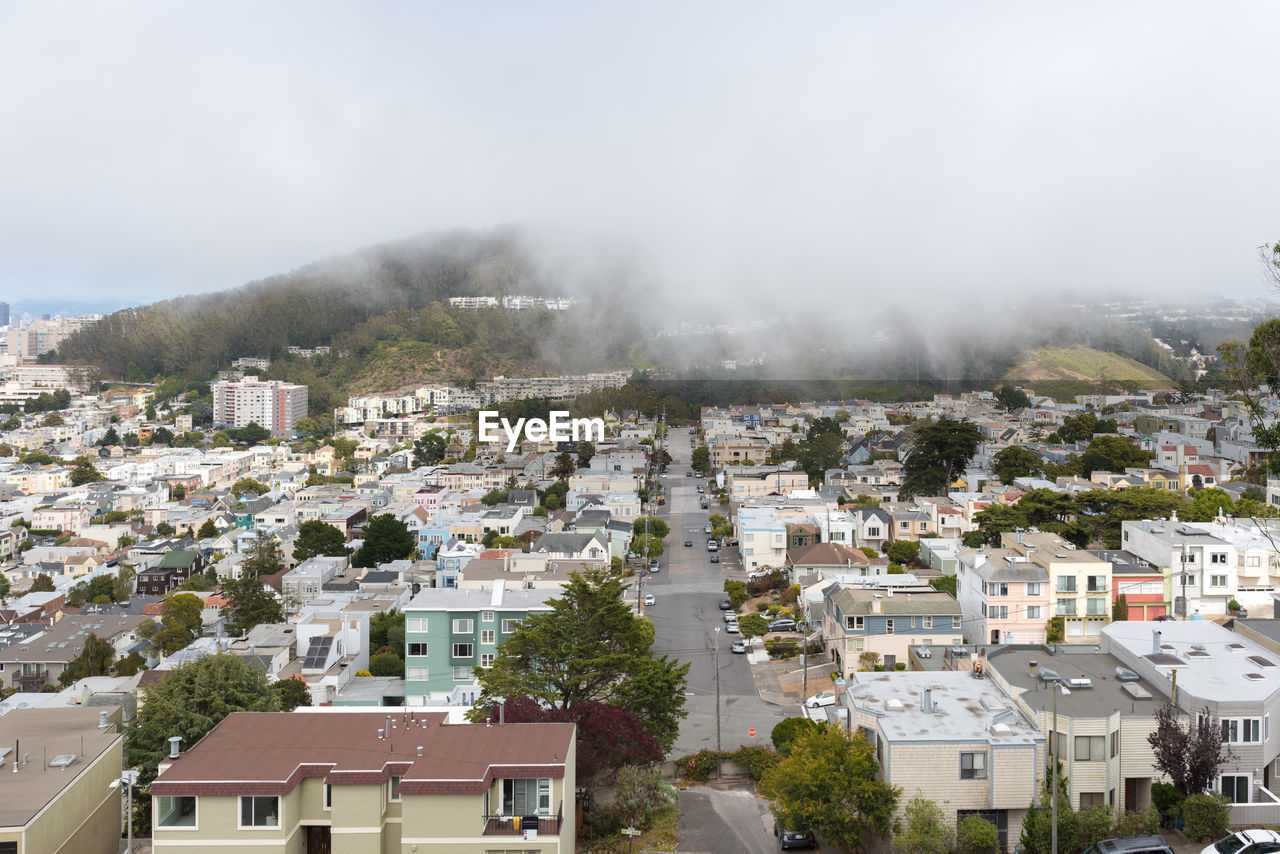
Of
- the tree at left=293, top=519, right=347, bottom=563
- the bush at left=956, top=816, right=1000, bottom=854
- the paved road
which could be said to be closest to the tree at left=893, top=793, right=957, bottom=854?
the bush at left=956, top=816, right=1000, bottom=854

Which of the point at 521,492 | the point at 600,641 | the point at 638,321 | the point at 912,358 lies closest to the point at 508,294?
the point at 638,321

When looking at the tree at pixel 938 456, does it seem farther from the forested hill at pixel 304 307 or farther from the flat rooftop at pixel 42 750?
the forested hill at pixel 304 307

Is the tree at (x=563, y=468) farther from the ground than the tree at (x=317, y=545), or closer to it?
farther from the ground

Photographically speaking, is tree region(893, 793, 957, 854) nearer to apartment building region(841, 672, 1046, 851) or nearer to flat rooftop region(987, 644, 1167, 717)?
apartment building region(841, 672, 1046, 851)

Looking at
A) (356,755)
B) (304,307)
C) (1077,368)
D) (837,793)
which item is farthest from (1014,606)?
(304,307)

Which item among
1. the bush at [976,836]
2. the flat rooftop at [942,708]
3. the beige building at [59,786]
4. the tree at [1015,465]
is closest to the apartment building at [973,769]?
the flat rooftop at [942,708]

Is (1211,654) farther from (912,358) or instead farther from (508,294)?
(508,294)

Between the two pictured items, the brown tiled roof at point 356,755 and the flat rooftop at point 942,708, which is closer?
the brown tiled roof at point 356,755
